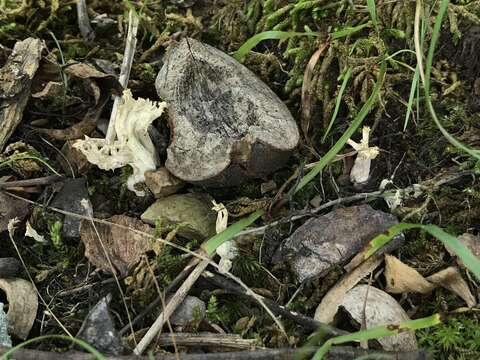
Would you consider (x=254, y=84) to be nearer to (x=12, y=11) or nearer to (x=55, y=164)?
(x=55, y=164)

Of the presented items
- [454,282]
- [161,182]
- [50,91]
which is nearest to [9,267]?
[161,182]

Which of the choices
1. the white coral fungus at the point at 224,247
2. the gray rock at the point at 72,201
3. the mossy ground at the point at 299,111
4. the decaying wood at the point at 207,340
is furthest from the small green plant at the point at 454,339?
the gray rock at the point at 72,201

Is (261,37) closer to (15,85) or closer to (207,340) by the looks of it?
(15,85)

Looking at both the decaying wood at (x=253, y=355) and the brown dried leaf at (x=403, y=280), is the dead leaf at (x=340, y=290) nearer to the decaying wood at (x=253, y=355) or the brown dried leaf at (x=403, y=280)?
the brown dried leaf at (x=403, y=280)

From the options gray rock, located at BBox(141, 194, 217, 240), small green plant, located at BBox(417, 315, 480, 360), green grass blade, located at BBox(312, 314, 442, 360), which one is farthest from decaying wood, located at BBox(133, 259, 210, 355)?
small green plant, located at BBox(417, 315, 480, 360)

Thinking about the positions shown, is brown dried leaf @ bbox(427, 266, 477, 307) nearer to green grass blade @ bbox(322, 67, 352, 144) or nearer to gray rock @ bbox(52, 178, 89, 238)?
green grass blade @ bbox(322, 67, 352, 144)

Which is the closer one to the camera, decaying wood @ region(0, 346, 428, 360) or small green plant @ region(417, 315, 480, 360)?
decaying wood @ region(0, 346, 428, 360)
